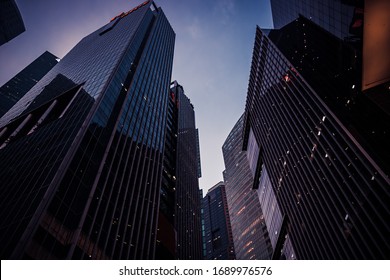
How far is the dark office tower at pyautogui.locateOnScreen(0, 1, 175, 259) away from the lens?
30.1 m

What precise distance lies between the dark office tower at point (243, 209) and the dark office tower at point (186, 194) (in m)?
31.2

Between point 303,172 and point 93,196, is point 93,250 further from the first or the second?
point 303,172

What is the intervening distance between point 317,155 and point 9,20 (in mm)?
147308

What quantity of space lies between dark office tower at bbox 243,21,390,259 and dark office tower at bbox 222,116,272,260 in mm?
52559

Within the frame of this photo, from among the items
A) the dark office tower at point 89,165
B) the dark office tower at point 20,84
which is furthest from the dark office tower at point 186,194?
the dark office tower at point 20,84

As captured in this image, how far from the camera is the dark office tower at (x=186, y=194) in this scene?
3194 inches

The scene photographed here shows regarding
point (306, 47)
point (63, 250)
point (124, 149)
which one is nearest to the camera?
point (63, 250)

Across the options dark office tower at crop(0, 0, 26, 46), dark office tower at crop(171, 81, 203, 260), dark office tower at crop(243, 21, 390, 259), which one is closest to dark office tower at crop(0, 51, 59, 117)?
dark office tower at crop(0, 0, 26, 46)

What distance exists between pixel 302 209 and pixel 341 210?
11.1 meters

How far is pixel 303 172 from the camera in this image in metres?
45.2

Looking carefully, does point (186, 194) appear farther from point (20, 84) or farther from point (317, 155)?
point (20, 84)

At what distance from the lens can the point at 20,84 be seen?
173m
